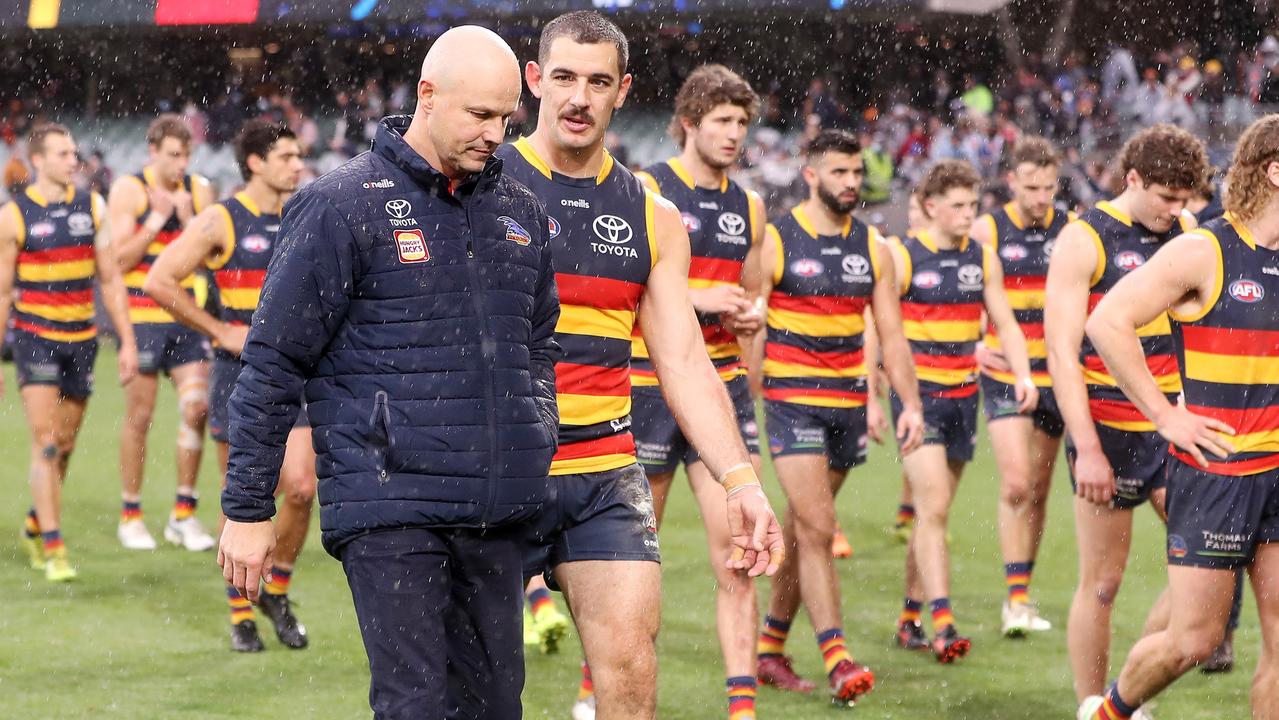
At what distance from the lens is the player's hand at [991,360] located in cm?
A: 913

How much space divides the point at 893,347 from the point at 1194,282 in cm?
236

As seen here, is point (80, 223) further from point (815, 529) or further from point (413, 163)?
point (413, 163)

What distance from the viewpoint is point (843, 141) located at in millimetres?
7891

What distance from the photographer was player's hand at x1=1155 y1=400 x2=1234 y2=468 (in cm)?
541

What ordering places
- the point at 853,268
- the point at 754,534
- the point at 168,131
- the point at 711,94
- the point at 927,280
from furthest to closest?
the point at 168,131 < the point at 927,280 < the point at 853,268 < the point at 711,94 < the point at 754,534

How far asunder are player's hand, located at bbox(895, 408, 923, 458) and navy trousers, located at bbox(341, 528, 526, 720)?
150 inches

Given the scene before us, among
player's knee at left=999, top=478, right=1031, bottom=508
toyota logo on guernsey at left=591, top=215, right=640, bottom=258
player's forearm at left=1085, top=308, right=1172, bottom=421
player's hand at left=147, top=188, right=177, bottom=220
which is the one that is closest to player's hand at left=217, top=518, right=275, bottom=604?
toyota logo on guernsey at left=591, top=215, right=640, bottom=258

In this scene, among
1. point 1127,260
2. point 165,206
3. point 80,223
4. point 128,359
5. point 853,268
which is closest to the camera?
point 1127,260

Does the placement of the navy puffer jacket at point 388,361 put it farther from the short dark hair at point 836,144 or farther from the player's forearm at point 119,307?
the player's forearm at point 119,307

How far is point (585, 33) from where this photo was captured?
5.15m

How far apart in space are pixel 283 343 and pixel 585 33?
5.73 feet

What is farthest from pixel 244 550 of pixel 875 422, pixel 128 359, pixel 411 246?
pixel 128 359

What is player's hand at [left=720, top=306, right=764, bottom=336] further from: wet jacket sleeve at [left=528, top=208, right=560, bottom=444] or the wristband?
Answer: wet jacket sleeve at [left=528, top=208, right=560, bottom=444]

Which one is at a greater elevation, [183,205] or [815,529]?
[183,205]
